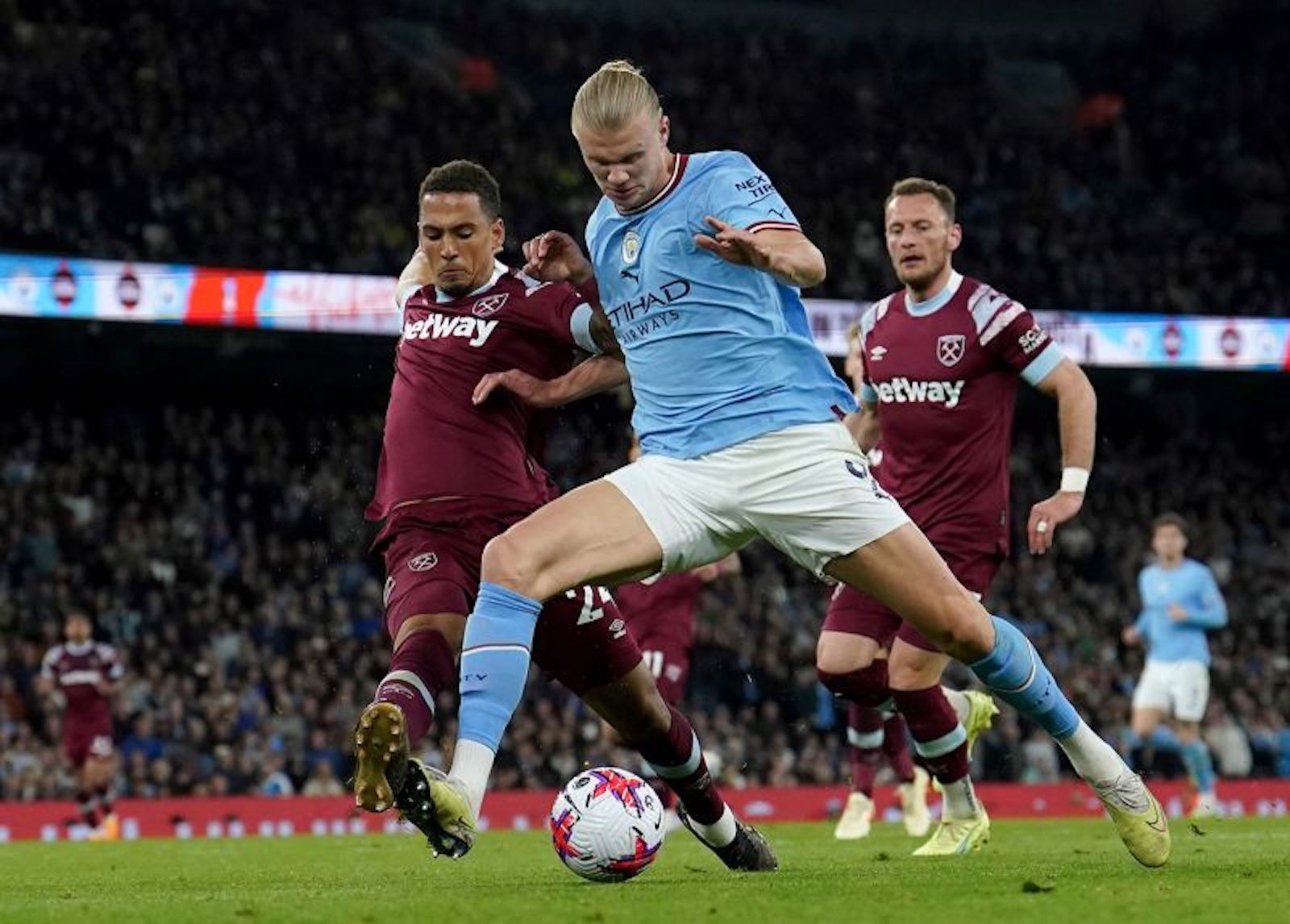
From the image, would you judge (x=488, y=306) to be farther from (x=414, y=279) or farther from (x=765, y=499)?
(x=765, y=499)

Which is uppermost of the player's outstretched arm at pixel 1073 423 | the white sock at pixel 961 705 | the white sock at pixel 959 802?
the player's outstretched arm at pixel 1073 423

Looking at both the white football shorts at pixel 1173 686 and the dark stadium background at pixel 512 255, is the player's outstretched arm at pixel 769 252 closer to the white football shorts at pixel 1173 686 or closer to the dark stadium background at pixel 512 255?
the white football shorts at pixel 1173 686

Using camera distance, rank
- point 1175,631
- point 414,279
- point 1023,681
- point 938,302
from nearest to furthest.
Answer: point 1023,681, point 414,279, point 938,302, point 1175,631

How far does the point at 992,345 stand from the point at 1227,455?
892 inches

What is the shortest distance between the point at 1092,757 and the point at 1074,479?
159cm

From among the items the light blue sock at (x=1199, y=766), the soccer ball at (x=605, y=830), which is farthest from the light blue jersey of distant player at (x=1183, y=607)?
the soccer ball at (x=605, y=830)

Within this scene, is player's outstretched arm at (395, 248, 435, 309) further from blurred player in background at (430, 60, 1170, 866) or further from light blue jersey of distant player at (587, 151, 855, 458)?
light blue jersey of distant player at (587, 151, 855, 458)

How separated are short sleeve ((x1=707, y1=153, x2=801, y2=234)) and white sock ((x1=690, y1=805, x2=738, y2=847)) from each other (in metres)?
2.09

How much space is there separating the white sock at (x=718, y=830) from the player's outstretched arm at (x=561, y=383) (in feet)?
4.88

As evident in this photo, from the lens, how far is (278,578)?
73.9 ft

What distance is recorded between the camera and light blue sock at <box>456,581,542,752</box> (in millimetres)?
5848

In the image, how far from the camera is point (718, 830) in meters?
6.95

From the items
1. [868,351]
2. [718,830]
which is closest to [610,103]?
[718,830]

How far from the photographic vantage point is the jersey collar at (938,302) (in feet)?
29.0
